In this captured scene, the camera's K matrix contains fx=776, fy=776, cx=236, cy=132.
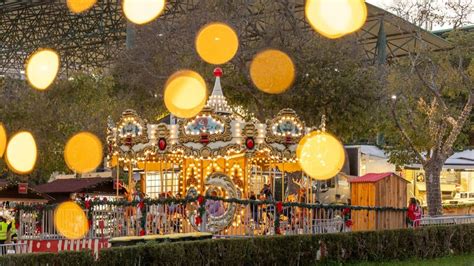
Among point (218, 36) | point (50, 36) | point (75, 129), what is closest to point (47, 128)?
point (75, 129)

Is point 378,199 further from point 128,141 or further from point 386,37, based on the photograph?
point 386,37

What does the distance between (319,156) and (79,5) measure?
86.0 ft

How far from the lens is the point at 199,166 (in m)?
22.2

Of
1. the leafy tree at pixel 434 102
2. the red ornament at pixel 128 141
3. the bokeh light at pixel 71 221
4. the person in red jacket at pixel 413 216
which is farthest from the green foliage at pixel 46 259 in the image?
the leafy tree at pixel 434 102

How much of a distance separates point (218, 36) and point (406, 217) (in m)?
11.7

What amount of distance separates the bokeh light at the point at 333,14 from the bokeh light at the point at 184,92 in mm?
5879

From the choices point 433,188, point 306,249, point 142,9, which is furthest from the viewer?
point 142,9

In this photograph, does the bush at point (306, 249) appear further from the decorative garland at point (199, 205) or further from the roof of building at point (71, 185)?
the roof of building at point (71, 185)

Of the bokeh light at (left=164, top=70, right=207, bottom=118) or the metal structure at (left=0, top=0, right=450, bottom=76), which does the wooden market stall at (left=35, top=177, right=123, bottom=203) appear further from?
the metal structure at (left=0, top=0, right=450, bottom=76)

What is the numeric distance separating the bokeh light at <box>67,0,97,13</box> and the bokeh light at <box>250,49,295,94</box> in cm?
2175

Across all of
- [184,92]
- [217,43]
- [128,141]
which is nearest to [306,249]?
[128,141]

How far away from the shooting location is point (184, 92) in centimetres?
3000

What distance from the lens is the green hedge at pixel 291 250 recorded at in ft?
36.7

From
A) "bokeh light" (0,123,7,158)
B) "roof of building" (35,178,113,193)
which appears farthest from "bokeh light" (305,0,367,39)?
"bokeh light" (0,123,7,158)
